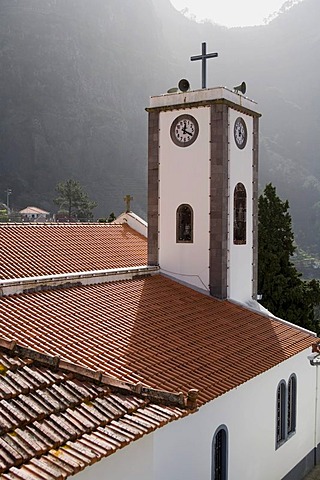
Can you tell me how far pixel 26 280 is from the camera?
10.3 meters

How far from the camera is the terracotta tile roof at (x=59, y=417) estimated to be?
548cm

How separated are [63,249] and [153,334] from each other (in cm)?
441

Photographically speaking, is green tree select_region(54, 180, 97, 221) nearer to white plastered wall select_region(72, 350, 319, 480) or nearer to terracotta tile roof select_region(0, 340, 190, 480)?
white plastered wall select_region(72, 350, 319, 480)

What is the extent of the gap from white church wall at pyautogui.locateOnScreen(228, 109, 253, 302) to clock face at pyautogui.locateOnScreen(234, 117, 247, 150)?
14 cm

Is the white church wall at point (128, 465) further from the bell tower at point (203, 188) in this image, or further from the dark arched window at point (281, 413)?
the bell tower at point (203, 188)

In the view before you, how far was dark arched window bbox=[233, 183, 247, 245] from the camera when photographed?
1458 cm

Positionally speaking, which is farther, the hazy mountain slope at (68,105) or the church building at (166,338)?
the hazy mountain slope at (68,105)

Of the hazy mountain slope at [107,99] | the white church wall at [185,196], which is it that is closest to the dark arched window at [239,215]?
the white church wall at [185,196]

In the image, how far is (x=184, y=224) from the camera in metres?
14.5

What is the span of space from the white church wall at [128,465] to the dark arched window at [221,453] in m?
2.27

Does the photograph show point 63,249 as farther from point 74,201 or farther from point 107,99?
point 107,99

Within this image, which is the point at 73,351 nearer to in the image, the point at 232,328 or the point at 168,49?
the point at 232,328

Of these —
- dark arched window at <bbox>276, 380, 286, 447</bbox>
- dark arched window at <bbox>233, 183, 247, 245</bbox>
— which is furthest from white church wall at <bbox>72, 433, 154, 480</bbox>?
dark arched window at <bbox>233, 183, 247, 245</bbox>

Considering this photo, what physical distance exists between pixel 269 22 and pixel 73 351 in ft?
517
